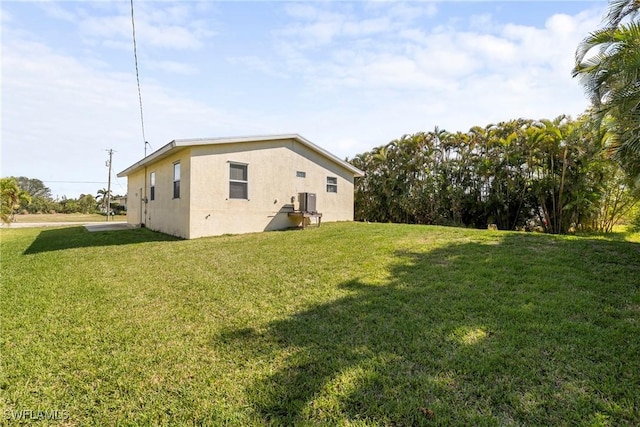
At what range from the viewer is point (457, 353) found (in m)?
2.84

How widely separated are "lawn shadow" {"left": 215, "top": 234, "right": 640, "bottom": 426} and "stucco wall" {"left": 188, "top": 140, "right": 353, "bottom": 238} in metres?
6.91

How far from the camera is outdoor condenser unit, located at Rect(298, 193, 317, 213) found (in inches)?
487

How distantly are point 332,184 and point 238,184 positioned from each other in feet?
15.3

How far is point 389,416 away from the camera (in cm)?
211

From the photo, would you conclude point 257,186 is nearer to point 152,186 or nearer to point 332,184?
point 332,184

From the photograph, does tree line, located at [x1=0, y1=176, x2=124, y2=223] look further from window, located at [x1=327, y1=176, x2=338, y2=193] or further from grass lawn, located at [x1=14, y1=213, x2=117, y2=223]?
window, located at [x1=327, y1=176, x2=338, y2=193]

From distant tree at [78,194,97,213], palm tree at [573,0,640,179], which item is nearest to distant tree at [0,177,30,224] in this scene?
palm tree at [573,0,640,179]

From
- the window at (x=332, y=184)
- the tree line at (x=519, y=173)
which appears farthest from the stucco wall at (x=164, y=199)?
the tree line at (x=519, y=173)

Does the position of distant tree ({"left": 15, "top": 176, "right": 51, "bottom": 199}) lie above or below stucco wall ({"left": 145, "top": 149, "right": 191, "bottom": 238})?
above

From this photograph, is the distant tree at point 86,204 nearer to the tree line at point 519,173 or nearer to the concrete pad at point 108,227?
the concrete pad at point 108,227

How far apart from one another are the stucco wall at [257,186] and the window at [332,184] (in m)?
0.18

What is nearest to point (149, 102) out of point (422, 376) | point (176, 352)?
point (176, 352)

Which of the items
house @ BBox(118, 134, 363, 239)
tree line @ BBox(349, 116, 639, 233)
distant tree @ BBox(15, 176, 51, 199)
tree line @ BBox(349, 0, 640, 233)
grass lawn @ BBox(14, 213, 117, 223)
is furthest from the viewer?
distant tree @ BBox(15, 176, 51, 199)

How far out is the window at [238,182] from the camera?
11.0 metres
